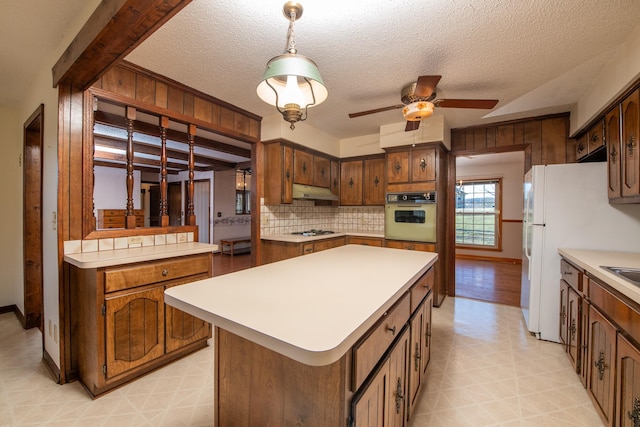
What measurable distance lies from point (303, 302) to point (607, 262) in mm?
2195

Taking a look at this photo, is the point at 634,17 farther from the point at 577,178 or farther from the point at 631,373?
the point at 631,373

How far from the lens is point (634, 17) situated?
1.59 metres

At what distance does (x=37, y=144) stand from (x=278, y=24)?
2.84 m

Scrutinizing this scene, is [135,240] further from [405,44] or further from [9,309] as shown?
[405,44]

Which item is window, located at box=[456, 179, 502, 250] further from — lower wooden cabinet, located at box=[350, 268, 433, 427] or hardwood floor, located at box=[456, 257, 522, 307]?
lower wooden cabinet, located at box=[350, 268, 433, 427]

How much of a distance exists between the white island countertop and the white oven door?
76.0 inches

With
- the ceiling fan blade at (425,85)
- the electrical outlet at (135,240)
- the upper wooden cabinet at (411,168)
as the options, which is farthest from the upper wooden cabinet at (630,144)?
the electrical outlet at (135,240)

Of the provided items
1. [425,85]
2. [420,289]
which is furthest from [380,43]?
[420,289]

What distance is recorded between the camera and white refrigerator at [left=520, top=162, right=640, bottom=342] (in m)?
2.25

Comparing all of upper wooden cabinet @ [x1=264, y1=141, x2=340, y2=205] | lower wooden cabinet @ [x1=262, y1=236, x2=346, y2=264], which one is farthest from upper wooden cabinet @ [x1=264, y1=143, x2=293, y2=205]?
lower wooden cabinet @ [x1=262, y1=236, x2=346, y2=264]

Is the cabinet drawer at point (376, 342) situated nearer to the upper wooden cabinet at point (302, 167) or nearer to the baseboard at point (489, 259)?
the upper wooden cabinet at point (302, 167)

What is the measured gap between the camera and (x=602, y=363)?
1.55 meters

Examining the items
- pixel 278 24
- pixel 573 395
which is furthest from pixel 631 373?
pixel 278 24

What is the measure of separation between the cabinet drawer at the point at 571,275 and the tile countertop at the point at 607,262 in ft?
0.21
